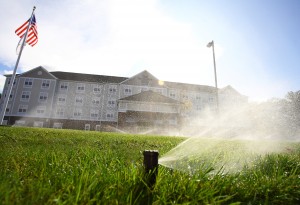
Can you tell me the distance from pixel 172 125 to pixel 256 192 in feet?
97.3

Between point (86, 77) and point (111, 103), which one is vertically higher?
point (86, 77)

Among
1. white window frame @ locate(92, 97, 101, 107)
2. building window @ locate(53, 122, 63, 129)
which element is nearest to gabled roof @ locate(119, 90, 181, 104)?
white window frame @ locate(92, 97, 101, 107)

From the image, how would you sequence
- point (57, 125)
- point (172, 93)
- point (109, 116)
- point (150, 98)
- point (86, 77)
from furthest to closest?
point (172, 93), point (86, 77), point (109, 116), point (57, 125), point (150, 98)

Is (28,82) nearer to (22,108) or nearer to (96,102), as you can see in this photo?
(22,108)

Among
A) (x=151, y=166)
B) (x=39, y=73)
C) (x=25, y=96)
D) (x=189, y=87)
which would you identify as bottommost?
(x=151, y=166)

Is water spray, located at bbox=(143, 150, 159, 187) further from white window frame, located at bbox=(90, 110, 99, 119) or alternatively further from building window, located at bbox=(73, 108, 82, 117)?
building window, located at bbox=(73, 108, 82, 117)

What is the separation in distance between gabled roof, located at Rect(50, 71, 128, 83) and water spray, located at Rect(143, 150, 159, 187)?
51.9 metres

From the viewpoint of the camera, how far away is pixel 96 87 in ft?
171

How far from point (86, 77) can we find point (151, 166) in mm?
54528

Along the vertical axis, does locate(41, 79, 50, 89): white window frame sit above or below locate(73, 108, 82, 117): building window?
above

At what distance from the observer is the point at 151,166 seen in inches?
97.7

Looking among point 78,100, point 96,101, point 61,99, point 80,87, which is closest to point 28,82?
point 61,99

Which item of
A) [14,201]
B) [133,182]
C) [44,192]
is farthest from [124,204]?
[14,201]

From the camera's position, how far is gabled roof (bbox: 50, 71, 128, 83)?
5175 cm
